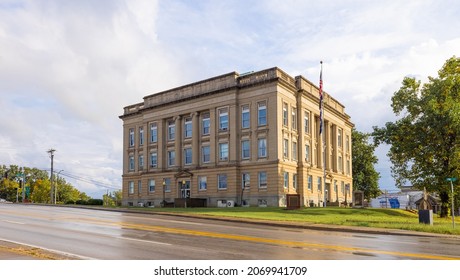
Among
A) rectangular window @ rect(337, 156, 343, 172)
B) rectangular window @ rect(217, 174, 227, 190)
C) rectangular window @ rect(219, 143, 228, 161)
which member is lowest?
rectangular window @ rect(217, 174, 227, 190)

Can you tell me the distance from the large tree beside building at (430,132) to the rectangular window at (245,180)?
Result: 1593cm

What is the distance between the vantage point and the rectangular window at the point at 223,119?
5553 cm

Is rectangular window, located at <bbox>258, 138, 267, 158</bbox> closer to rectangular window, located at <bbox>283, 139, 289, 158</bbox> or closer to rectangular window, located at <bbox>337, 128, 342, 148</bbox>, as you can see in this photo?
rectangular window, located at <bbox>283, 139, 289, 158</bbox>

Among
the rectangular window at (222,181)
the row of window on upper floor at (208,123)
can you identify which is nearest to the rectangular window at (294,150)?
the row of window on upper floor at (208,123)

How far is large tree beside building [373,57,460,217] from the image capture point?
42250 mm

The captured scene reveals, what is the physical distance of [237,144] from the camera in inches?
2137

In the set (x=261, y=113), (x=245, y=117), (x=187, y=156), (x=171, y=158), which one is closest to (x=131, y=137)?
(x=171, y=158)

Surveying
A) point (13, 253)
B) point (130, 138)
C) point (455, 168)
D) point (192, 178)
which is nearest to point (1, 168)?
point (130, 138)

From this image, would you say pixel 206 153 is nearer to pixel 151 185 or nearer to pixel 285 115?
pixel 285 115

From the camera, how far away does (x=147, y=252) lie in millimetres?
12883

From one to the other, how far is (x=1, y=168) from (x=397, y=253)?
157762 millimetres

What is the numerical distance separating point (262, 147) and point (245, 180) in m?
4.39

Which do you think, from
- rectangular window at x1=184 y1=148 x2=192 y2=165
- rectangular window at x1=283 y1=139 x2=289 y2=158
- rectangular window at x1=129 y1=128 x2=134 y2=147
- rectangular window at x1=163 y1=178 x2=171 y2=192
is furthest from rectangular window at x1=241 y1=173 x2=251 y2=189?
rectangular window at x1=129 y1=128 x2=134 y2=147

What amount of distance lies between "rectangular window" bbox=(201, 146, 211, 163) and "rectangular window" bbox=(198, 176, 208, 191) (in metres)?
2.19
